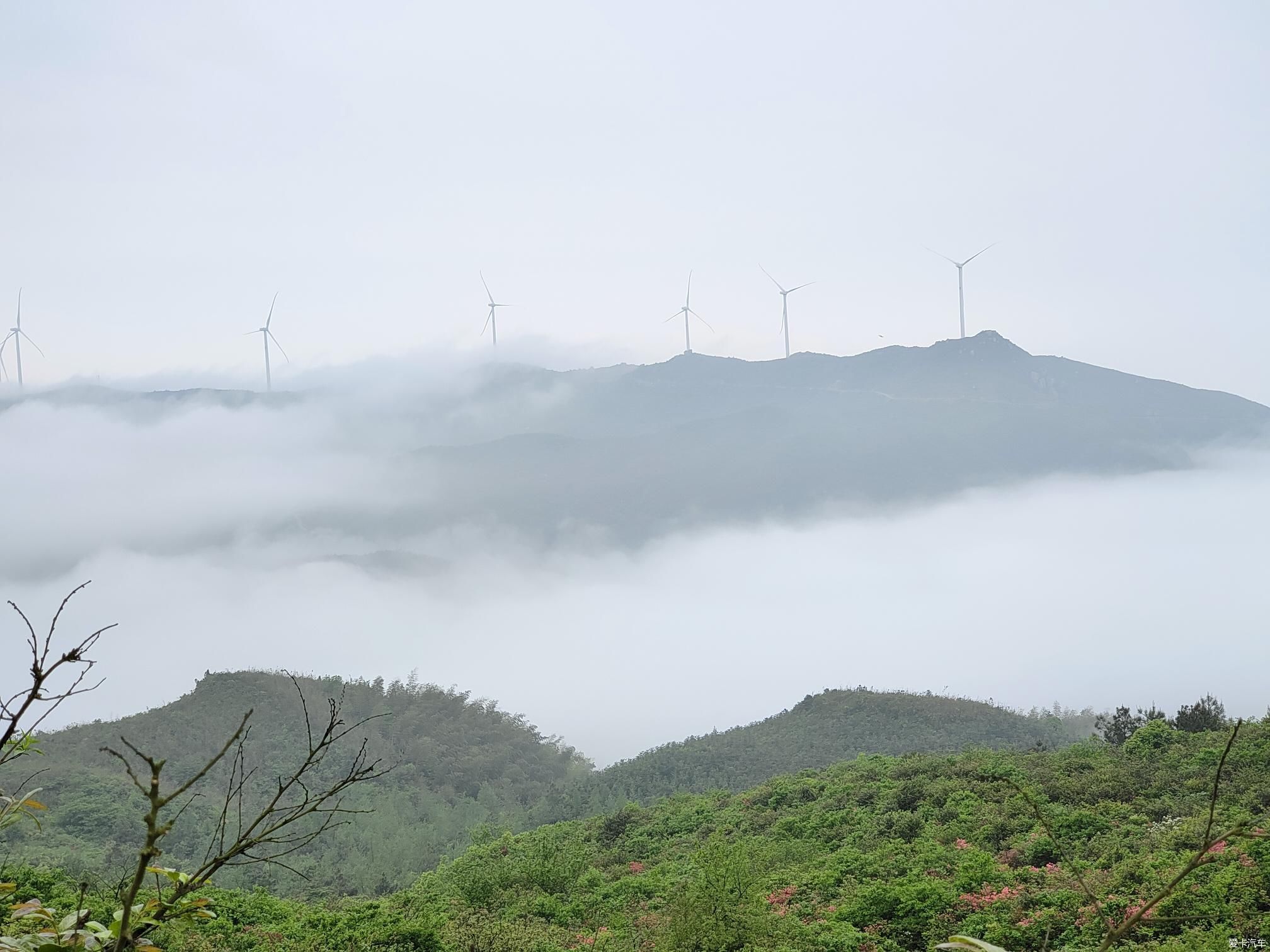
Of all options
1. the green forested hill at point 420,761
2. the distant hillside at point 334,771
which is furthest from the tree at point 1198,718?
the distant hillside at point 334,771

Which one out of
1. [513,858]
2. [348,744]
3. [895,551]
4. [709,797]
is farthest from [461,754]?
[895,551]

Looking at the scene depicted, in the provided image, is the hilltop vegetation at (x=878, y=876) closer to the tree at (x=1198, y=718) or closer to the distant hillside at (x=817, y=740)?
the tree at (x=1198, y=718)

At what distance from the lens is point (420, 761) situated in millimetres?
41281

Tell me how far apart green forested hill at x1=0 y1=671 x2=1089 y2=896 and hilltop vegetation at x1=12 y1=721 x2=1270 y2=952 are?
30.8 ft

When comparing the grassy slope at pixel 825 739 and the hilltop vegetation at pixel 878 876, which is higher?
the hilltop vegetation at pixel 878 876

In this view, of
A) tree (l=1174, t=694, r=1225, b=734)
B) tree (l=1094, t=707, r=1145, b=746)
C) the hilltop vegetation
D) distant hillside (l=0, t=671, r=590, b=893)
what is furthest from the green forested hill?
the hilltop vegetation

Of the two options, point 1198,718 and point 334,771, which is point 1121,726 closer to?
point 1198,718

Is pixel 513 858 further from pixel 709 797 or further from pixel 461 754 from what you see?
pixel 461 754

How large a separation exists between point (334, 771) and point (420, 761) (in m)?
3.75

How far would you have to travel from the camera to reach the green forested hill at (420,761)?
28719 millimetres

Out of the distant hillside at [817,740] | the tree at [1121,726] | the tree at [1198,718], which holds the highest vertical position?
the tree at [1198,718]

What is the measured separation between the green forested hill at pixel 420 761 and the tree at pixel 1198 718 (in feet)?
17.3

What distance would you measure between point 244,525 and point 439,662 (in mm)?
84393

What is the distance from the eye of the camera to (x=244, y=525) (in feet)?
617
